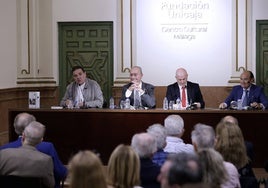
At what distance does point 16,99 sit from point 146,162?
251 inches

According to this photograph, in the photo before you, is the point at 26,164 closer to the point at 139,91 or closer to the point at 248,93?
the point at 139,91

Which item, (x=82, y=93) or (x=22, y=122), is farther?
(x=82, y=93)

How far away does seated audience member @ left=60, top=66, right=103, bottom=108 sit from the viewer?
8109 mm

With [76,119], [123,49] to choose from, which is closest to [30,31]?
[123,49]

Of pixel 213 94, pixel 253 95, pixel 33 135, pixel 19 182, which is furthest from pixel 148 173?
pixel 213 94

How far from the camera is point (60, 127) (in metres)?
7.71

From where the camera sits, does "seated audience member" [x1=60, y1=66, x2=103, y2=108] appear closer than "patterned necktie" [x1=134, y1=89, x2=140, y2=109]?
No

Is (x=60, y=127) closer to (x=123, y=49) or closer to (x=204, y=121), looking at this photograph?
(x=204, y=121)

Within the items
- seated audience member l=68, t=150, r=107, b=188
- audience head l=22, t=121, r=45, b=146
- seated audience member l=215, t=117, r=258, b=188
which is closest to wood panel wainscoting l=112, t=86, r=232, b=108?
seated audience member l=215, t=117, r=258, b=188

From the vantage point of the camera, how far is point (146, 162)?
4.20m

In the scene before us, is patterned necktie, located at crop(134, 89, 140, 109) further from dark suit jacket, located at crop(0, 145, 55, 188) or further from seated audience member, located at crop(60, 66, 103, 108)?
dark suit jacket, located at crop(0, 145, 55, 188)

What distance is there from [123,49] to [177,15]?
1.19 metres

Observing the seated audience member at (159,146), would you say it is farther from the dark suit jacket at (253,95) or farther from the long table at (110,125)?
the dark suit jacket at (253,95)

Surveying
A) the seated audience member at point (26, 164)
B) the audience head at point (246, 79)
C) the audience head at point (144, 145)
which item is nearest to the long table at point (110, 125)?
the audience head at point (246, 79)
